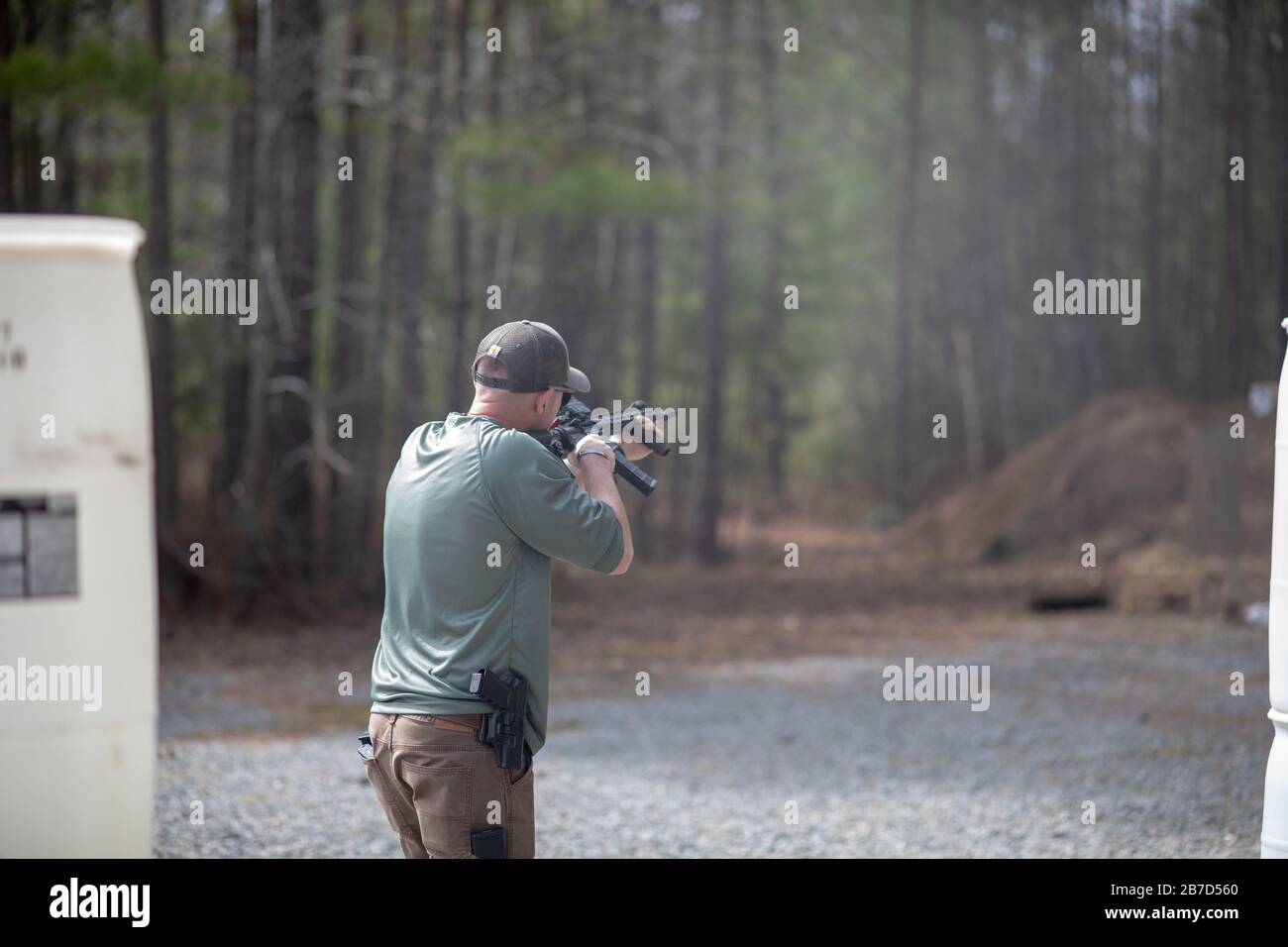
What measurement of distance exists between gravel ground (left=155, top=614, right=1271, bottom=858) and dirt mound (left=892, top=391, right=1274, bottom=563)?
10.2m

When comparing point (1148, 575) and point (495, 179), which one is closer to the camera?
point (495, 179)

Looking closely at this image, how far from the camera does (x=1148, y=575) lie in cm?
1694

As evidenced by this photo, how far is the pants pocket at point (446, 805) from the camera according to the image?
3523 millimetres

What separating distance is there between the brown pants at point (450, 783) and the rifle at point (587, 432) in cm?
80

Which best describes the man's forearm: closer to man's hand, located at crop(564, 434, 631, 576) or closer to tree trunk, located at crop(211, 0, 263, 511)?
man's hand, located at crop(564, 434, 631, 576)

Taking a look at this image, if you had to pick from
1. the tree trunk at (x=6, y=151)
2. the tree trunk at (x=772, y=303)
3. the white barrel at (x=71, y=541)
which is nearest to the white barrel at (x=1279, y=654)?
the white barrel at (x=71, y=541)

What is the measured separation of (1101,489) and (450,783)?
22332 mm

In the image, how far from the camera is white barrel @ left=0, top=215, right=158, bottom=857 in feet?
8.56

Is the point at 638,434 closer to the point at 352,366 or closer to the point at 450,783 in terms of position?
the point at 450,783

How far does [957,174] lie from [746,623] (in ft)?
→ 82.4

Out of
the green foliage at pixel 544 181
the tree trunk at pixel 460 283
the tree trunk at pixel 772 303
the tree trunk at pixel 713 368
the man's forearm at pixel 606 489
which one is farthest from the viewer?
the tree trunk at pixel 772 303

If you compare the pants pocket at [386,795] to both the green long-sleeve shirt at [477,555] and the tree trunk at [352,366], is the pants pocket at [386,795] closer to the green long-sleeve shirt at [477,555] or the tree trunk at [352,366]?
the green long-sleeve shirt at [477,555]

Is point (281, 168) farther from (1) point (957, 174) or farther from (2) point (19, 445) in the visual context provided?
(1) point (957, 174)
